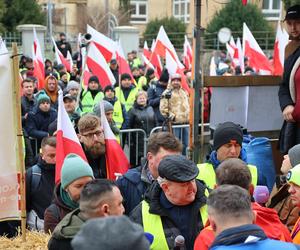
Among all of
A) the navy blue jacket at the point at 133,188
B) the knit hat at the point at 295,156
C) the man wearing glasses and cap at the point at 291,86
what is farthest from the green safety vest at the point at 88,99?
the knit hat at the point at 295,156

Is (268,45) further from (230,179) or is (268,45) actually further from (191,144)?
(230,179)

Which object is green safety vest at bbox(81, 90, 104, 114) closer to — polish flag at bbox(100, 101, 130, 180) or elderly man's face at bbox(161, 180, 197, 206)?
polish flag at bbox(100, 101, 130, 180)

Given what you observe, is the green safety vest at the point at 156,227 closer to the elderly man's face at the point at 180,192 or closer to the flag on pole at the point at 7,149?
the elderly man's face at the point at 180,192

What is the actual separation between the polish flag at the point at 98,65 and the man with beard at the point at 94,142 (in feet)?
17.1

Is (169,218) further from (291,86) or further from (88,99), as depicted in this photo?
(88,99)

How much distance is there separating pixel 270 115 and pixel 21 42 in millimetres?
21480

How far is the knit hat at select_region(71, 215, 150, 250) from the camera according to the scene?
2.27 m

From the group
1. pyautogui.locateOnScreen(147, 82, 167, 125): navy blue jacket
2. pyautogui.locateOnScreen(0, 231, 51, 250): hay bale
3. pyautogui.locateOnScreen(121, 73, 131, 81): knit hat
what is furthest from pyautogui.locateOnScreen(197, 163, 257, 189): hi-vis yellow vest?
pyautogui.locateOnScreen(121, 73, 131, 81): knit hat

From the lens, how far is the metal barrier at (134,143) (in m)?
9.32

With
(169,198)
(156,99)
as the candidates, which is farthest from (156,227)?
(156,99)

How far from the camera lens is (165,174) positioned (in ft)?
12.5

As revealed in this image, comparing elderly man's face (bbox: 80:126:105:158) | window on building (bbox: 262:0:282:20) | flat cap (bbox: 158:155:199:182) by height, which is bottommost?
elderly man's face (bbox: 80:126:105:158)

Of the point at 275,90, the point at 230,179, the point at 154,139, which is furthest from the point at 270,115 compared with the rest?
the point at 230,179

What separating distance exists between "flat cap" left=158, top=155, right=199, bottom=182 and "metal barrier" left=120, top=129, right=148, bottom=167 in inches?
212
